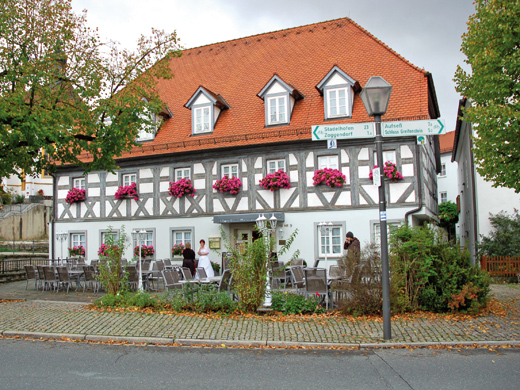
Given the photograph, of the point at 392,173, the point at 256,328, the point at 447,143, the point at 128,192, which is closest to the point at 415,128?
the point at 256,328

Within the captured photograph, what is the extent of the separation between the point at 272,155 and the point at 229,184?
2043 millimetres

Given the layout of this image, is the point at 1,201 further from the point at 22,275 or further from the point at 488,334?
the point at 488,334

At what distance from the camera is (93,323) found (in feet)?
30.2

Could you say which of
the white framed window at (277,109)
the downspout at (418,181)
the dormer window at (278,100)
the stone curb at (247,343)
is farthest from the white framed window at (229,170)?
the stone curb at (247,343)

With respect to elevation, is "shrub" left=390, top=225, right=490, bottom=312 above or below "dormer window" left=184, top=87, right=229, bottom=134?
below

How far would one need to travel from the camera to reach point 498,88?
13.0 metres

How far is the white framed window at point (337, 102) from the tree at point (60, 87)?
6.43 metres

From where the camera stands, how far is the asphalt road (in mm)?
5641

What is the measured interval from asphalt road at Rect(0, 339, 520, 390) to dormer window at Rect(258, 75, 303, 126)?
1325 centimetres

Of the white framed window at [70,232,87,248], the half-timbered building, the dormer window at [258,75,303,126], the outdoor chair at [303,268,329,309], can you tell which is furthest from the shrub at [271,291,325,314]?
the white framed window at [70,232,87,248]

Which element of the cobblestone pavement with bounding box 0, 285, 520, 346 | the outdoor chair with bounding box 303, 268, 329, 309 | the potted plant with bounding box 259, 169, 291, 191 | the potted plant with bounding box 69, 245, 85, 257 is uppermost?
the potted plant with bounding box 259, 169, 291, 191

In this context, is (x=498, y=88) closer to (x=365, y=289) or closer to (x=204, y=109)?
(x=365, y=289)

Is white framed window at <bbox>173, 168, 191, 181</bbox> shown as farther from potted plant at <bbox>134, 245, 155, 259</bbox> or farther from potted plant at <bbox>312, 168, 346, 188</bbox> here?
potted plant at <bbox>312, 168, 346, 188</bbox>

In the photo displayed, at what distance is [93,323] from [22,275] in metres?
12.4
